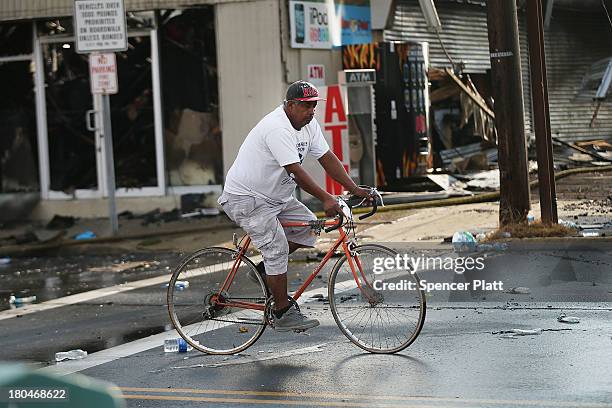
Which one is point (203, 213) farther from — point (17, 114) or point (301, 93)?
point (301, 93)

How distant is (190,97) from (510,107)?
6.80 metres

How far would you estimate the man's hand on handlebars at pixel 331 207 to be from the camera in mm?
7367

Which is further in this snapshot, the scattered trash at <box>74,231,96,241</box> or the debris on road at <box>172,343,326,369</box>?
the scattered trash at <box>74,231,96,241</box>

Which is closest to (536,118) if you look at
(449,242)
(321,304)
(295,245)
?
(449,242)

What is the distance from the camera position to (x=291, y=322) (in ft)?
24.8

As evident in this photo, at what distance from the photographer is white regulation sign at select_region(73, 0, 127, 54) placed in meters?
15.2

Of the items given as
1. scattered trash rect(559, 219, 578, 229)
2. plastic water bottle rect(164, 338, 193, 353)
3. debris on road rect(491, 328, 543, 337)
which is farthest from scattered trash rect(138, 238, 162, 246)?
debris on road rect(491, 328, 543, 337)

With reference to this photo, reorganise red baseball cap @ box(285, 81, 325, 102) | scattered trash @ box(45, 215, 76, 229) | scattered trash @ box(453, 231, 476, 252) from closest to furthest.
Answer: red baseball cap @ box(285, 81, 325, 102), scattered trash @ box(453, 231, 476, 252), scattered trash @ box(45, 215, 76, 229)

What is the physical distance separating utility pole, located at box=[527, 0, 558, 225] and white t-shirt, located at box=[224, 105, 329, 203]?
5.60m

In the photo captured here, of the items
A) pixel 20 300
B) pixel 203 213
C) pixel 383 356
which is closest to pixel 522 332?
pixel 383 356

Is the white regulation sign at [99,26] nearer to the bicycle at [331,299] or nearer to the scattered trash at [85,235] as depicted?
the scattered trash at [85,235]

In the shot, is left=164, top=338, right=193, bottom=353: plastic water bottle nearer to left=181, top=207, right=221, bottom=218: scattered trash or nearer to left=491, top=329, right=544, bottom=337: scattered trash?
left=491, top=329, right=544, bottom=337: scattered trash

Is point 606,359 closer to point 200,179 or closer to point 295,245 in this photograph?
point 295,245

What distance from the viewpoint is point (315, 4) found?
17.7 meters
